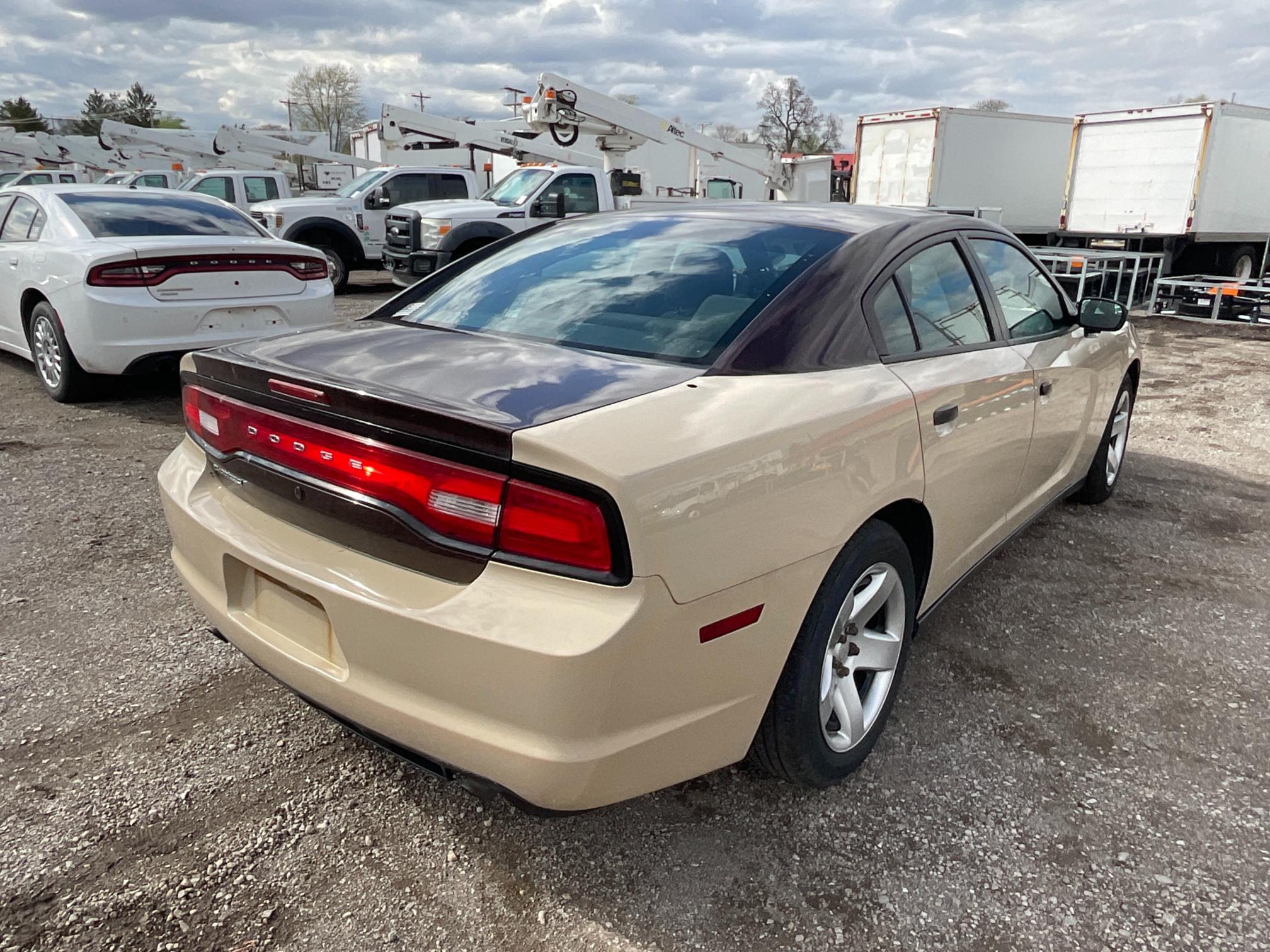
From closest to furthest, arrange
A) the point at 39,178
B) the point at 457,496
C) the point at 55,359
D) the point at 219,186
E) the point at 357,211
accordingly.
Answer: the point at 457,496 → the point at 55,359 → the point at 357,211 → the point at 219,186 → the point at 39,178

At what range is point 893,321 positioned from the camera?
2.58m

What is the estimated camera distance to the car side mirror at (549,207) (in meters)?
12.9

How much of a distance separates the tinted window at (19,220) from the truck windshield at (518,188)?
276 inches

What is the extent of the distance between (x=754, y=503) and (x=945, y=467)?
98cm

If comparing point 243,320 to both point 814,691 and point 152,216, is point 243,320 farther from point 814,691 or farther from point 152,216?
point 814,691

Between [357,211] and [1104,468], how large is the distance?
12.4 m

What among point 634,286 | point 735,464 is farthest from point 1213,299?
point 735,464

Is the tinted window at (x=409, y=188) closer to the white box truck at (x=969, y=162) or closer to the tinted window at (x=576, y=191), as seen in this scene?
the tinted window at (x=576, y=191)

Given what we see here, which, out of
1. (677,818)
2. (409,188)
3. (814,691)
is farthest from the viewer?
(409,188)

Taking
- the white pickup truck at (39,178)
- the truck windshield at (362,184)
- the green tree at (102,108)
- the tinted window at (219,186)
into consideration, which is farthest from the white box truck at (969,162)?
the green tree at (102,108)

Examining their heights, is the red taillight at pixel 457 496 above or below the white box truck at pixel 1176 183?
below

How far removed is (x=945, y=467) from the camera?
8.50 ft

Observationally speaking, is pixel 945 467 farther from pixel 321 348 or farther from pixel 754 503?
pixel 321 348

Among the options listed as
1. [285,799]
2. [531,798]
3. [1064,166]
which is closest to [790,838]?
[531,798]
